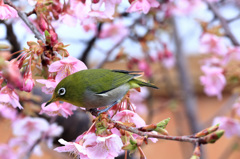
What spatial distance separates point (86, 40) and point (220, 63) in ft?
2.78

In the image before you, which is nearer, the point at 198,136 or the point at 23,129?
the point at 198,136

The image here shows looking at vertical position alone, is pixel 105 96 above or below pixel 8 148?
above

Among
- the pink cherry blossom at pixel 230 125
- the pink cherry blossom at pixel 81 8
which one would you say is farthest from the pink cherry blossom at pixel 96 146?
the pink cherry blossom at pixel 230 125

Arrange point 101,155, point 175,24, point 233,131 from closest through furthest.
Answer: point 101,155 → point 233,131 → point 175,24

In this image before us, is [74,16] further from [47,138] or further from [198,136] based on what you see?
[47,138]

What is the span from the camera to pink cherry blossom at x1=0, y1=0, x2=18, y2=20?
0.92 metres

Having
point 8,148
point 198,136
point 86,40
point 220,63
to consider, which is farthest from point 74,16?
point 8,148

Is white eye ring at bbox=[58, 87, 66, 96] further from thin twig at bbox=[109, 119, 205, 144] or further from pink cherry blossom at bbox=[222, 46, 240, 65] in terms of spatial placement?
pink cherry blossom at bbox=[222, 46, 240, 65]

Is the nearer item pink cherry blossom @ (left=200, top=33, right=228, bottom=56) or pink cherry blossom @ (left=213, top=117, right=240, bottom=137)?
pink cherry blossom @ (left=213, top=117, right=240, bottom=137)

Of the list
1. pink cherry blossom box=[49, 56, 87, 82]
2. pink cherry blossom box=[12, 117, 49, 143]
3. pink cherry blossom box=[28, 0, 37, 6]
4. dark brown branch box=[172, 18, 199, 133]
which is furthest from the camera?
dark brown branch box=[172, 18, 199, 133]

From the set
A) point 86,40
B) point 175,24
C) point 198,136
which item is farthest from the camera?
point 175,24

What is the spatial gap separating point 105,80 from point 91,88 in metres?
0.06

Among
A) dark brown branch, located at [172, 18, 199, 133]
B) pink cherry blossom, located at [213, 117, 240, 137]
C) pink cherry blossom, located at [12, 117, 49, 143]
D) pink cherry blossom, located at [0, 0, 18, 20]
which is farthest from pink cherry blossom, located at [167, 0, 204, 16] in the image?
pink cherry blossom, located at [0, 0, 18, 20]

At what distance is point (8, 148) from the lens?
79.8 inches
